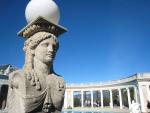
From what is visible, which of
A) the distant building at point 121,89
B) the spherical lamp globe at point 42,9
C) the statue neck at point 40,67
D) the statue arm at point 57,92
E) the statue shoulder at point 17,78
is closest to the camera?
the statue shoulder at point 17,78

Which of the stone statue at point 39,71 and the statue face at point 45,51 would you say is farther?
the statue face at point 45,51

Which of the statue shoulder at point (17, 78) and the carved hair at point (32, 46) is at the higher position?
the carved hair at point (32, 46)

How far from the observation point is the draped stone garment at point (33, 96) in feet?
15.0

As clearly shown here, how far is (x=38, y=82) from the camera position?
4855 mm

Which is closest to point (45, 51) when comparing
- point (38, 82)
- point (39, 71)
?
point (39, 71)

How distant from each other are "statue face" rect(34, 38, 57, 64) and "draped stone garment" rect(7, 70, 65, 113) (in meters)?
0.50

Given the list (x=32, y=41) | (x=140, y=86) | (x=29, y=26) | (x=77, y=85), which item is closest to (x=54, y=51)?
(x=32, y=41)

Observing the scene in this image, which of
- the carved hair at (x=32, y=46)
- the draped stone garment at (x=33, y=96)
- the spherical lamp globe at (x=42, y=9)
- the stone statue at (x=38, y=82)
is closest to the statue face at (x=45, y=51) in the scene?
the stone statue at (x=38, y=82)

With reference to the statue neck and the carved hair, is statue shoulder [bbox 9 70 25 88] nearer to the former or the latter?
the carved hair

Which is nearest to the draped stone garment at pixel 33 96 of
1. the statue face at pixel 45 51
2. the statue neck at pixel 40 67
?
the statue neck at pixel 40 67

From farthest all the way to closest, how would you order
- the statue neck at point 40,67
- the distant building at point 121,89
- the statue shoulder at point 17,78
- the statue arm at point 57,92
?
the distant building at point 121,89, the statue neck at point 40,67, the statue arm at point 57,92, the statue shoulder at point 17,78

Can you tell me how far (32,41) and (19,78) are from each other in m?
1.24

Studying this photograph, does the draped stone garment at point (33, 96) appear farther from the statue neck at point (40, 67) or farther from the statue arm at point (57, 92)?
the statue neck at point (40, 67)

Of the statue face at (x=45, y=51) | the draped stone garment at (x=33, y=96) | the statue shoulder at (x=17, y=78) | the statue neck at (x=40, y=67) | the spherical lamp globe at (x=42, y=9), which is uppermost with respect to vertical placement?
the spherical lamp globe at (x=42, y=9)
